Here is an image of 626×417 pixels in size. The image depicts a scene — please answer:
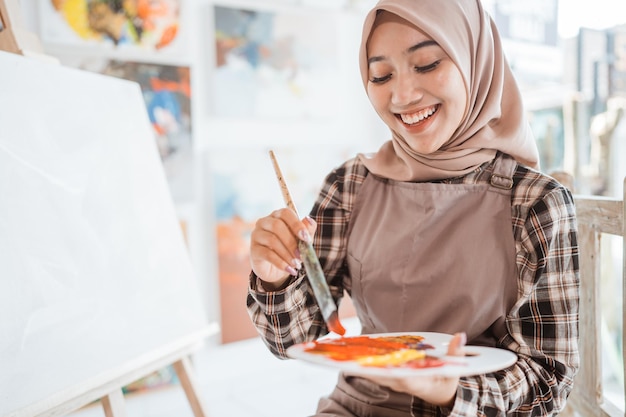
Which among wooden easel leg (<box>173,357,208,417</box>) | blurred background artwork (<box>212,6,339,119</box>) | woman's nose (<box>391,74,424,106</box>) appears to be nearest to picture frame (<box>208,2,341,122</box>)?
blurred background artwork (<box>212,6,339,119</box>)

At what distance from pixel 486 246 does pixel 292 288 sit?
0.36 m

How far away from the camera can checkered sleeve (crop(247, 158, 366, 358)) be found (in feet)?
3.36

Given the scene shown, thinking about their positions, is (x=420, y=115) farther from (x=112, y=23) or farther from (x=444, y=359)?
(x=112, y=23)

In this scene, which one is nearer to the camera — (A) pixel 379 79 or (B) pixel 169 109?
(A) pixel 379 79

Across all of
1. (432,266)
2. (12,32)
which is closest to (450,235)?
(432,266)

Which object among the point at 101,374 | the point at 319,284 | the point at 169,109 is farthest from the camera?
the point at 169,109

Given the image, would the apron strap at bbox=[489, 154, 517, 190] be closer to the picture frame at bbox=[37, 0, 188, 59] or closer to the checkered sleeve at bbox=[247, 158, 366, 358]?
the checkered sleeve at bbox=[247, 158, 366, 358]

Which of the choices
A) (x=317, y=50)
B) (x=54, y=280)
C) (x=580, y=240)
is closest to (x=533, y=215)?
(x=580, y=240)

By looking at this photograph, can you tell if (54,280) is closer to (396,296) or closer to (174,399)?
(396,296)

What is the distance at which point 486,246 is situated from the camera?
970 mm

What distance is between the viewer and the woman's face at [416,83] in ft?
3.17

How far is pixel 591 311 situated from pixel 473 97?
0.51 m

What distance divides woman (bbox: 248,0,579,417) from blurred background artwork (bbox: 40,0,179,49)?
137cm

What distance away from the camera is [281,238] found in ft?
2.98
